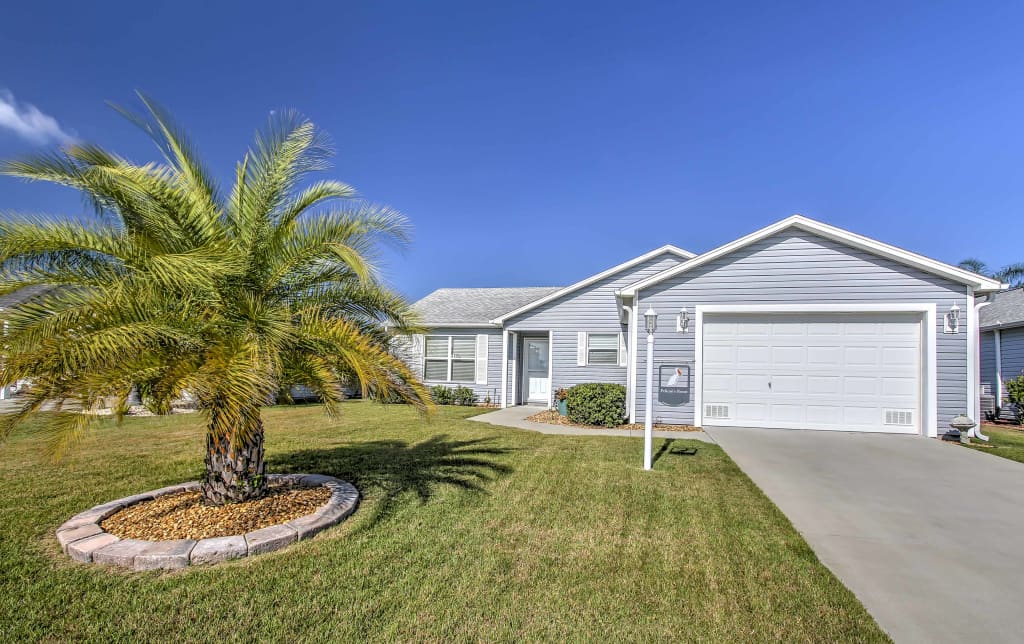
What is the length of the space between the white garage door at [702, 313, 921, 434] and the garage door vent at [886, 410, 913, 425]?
2 centimetres

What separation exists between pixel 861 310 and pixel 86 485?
12.9m

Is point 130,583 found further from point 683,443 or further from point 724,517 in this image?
point 683,443

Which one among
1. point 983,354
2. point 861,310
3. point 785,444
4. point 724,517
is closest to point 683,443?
point 785,444

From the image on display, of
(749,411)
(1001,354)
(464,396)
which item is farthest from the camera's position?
(464,396)

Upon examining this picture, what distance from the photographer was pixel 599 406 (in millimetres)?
10469

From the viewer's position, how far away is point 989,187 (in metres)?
18.5

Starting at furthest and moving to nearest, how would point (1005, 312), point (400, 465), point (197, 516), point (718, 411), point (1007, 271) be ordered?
point (1007, 271) < point (1005, 312) < point (718, 411) < point (400, 465) < point (197, 516)

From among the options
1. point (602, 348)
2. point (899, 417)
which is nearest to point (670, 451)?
point (899, 417)

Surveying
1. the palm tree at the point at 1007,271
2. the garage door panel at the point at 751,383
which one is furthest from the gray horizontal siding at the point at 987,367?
the palm tree at the point at 1007,271

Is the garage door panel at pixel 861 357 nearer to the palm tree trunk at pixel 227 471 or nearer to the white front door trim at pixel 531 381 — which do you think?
the white front door trim at pixel 531 381

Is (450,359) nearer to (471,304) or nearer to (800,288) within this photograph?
(471,304)

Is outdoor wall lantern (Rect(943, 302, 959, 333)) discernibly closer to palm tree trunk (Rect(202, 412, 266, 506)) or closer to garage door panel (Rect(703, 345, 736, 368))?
garage door panel (Rect(703, 345, 736, 368))

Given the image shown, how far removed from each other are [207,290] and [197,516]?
2.02 metres

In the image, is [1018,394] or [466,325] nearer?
[1018,394]
